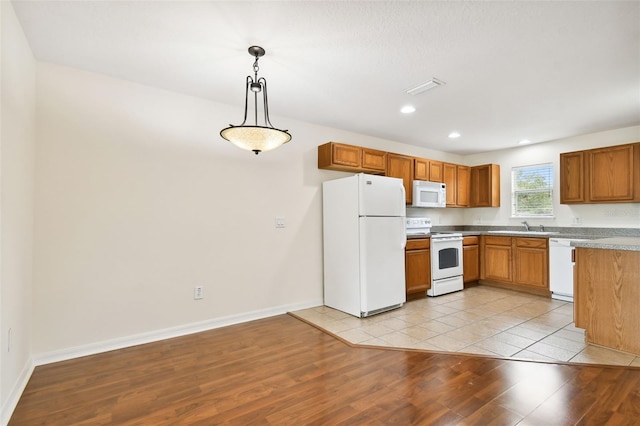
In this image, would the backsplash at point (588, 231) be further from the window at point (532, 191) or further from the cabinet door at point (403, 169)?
the cabinet door at point (403, 169)

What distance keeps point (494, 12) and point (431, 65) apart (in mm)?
669

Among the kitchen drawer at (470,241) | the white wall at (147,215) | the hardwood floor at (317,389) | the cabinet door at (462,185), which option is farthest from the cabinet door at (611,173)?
the white wall at (147,215)

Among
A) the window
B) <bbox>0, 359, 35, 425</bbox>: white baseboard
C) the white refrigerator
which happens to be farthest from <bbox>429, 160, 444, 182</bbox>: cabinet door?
<bbox>0, 359, 35, 425</bbox>: white baseboard

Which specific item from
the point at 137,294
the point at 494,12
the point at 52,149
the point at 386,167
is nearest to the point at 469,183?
the point at 386,167

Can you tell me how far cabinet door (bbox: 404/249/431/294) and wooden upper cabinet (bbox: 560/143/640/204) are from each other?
2.31m

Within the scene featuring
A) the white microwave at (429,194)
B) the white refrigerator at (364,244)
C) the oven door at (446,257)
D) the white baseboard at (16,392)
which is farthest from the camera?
the white microwave at (429,194)

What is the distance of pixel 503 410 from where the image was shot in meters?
1.80

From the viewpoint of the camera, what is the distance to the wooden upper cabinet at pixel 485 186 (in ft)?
17.9

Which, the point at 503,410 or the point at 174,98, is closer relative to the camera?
the point at 503,410

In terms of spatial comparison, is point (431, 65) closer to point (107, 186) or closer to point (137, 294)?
point (107, 186)

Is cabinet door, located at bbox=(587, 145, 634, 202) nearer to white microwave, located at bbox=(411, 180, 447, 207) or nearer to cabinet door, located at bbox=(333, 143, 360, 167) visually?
white microwave, located at bbox=(411, 180, 447, 207)

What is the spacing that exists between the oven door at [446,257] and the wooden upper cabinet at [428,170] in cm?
107

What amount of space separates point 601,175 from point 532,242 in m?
1.24

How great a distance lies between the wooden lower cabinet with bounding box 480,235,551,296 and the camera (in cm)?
443
